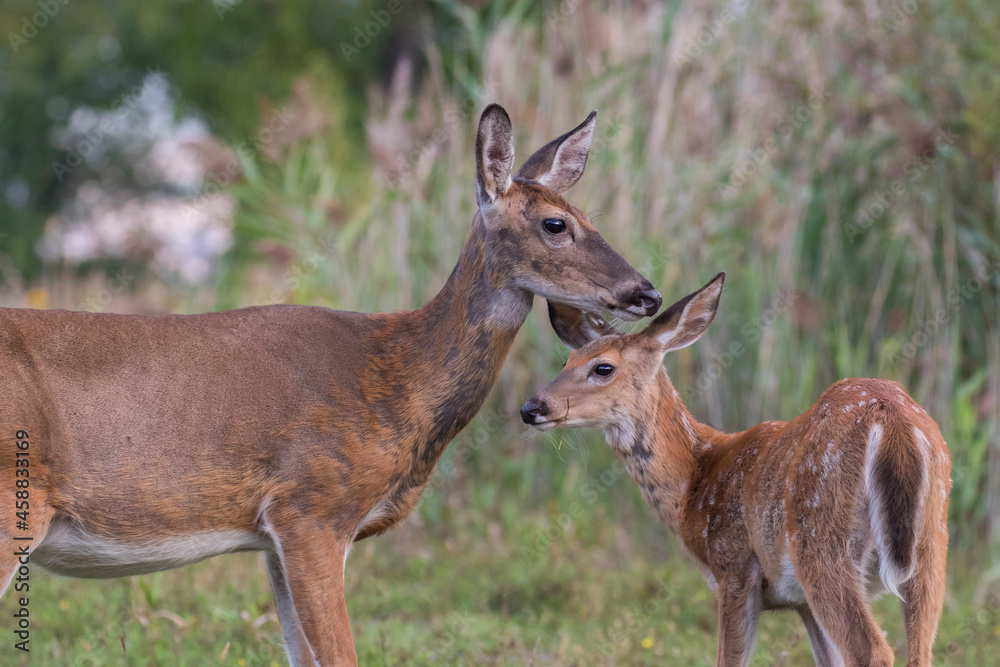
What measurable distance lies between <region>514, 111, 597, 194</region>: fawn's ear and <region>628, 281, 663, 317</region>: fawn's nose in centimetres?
77

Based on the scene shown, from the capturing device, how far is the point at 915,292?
7199 mm

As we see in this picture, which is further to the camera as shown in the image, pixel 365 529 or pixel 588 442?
pixel 588 442

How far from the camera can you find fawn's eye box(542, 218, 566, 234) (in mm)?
4453

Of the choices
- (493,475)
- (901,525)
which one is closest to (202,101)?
(493,475)

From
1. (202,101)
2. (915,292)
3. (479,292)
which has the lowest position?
(202,101)

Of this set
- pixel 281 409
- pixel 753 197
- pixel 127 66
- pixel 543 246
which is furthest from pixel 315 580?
pixel 127 66

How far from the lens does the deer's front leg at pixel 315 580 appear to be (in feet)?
13.1

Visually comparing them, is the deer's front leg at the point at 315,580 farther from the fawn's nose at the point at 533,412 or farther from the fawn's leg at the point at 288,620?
the fawn's nose at the point at 533,412

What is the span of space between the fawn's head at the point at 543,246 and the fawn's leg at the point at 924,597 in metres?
1.26

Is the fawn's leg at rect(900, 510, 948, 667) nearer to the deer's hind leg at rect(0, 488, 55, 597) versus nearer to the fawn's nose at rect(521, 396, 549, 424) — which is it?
the fawn's nose at rect(521, 396, 549, 424)

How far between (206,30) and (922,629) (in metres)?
19.2

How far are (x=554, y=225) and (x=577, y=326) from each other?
2.54 ft

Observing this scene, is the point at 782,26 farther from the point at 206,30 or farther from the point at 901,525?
the point at 206,30

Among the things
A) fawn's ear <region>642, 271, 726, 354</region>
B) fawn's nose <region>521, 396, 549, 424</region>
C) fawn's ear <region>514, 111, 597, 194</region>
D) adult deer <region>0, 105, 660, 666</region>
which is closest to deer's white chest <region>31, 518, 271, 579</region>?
adult deer <region>0, 105, 660, 666</region>
